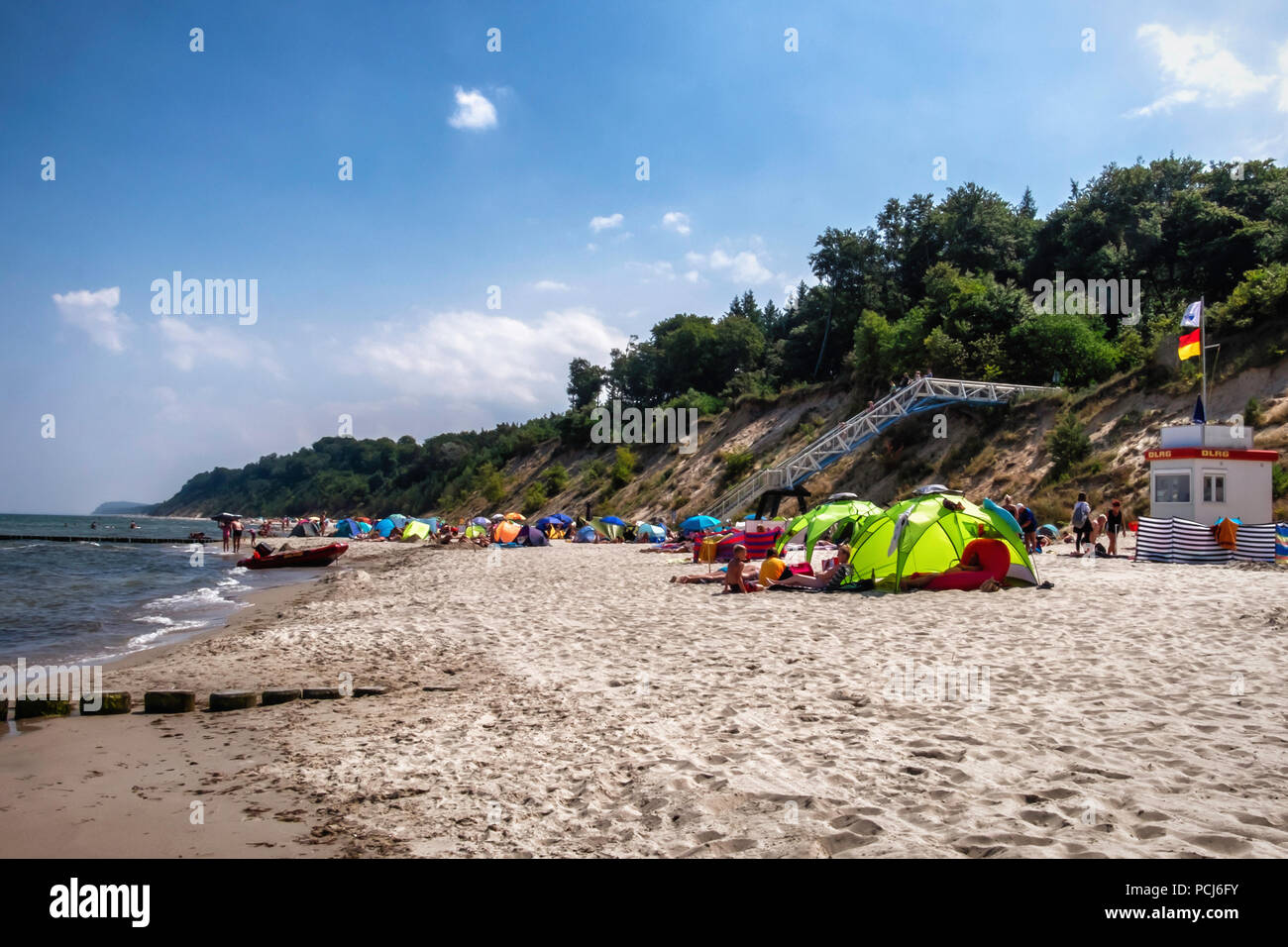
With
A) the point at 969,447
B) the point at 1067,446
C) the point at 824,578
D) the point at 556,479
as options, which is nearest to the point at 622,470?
the point at 556,479

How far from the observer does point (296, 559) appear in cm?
2875

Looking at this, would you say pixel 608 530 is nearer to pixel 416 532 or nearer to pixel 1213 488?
pixel 416 532

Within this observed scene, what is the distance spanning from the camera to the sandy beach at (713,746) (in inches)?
149

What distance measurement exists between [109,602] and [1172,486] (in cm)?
2518

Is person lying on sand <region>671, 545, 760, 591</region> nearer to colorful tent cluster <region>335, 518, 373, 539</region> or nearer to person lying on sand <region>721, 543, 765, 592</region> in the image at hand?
person lying on sand <region>721, 543, 765, 592</region>

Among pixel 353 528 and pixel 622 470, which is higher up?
pixel 622 470

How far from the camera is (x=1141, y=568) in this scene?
15.7 m

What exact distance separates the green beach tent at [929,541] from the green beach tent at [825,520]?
3.62 meters

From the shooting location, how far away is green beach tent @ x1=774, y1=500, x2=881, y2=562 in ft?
57.1

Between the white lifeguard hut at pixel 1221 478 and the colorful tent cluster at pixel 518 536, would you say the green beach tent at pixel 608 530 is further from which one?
the white lifeguard hut at pixel 1221 478

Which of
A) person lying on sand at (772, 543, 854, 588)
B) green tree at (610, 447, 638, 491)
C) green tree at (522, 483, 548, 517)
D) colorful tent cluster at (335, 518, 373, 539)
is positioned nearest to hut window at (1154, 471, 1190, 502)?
person lying on sand at (772, 543, 854, 588)

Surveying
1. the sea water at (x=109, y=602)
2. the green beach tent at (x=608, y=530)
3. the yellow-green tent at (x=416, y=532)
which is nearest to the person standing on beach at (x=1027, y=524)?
the sea water at (x=109, y=602)
